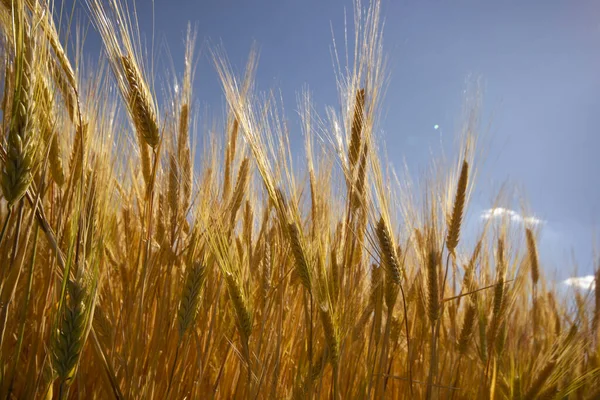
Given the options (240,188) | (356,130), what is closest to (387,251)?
(356,130)

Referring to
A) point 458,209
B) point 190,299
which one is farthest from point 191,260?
point 458,209

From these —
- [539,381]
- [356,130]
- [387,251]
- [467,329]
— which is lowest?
[539,381]

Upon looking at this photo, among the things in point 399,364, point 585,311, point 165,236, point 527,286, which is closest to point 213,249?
point 165,236

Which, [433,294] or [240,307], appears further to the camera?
[433,294]

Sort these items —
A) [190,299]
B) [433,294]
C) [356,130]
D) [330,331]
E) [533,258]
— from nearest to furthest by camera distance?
[190,299]
[330,331]
[433,294]
[356,130]
[533,258]

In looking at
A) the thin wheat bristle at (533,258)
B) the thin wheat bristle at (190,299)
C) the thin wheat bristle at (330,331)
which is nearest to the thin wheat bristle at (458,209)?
the thin wheat bristle at (330,331)

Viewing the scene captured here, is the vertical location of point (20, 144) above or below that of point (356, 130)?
below

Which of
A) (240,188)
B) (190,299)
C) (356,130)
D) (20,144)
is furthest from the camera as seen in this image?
(240,188)

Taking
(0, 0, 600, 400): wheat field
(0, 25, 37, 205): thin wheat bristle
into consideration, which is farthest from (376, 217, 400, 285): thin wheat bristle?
(0, 25, 37, 205): thin wheat bristle

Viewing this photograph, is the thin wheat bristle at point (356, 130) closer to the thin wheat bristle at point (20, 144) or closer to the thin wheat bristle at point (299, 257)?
the thin wheat bristle at point (299, 257)

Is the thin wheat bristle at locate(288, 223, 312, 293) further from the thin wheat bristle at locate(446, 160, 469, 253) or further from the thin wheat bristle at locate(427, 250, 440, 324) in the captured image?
the thin wheat bristle at locate(446, 160, 469, 253)

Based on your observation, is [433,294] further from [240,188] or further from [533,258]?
[533,258]

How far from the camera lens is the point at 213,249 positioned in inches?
56.3

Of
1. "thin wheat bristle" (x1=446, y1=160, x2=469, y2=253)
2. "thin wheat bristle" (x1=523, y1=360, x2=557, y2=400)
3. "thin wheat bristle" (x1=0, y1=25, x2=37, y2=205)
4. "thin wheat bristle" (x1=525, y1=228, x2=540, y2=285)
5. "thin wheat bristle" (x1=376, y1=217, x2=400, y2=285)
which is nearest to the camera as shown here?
"thin wheat bristle" (x1=0, y1=25, x2=37, y2=205)
